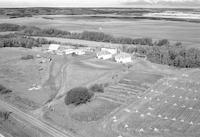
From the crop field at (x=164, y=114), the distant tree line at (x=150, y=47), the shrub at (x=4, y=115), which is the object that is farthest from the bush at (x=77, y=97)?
the distant tree line at (x=150, y=47)

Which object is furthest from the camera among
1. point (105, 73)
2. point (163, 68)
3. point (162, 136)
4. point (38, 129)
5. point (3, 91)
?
point (163, 68)

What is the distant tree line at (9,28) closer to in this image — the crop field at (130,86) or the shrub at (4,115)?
the crop field at (130,86)

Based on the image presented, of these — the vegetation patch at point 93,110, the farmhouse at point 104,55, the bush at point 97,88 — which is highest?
the farmhouse at point 104,55

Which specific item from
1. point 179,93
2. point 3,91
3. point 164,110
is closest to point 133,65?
point 179,93

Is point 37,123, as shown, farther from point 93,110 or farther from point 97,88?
point 97,88

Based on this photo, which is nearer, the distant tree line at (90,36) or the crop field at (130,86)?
the crop field at (130,86)

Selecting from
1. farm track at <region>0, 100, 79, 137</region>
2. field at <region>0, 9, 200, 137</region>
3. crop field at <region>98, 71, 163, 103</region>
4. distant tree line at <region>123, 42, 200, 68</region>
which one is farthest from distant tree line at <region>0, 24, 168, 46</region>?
farm track at <region>0, 100, 79, 137</region>

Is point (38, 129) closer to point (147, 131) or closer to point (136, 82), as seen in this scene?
point (147, 131)

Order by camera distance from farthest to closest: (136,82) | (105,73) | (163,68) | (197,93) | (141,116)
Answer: (163,68)
(105,73)
(136,82)
(197,93)
(141,116)
